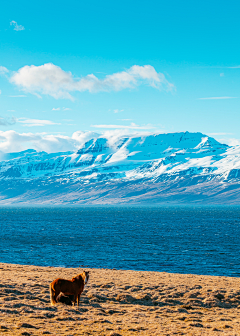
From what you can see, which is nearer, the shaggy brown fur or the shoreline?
the shoreline

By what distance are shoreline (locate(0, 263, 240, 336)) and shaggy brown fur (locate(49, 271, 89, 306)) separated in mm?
915

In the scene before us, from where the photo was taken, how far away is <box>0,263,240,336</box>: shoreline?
60.4ft

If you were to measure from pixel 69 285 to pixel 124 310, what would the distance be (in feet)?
14.9

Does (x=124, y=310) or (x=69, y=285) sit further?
(x=124, y=310)

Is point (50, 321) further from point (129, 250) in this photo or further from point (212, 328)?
point (129, 250)

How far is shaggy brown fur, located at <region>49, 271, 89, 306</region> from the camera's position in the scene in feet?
70.8

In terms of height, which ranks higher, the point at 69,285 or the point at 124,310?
the point at 69,285

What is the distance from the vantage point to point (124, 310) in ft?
77.3

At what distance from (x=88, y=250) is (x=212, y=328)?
64.2 m

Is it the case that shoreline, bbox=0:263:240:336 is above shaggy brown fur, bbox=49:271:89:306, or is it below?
below

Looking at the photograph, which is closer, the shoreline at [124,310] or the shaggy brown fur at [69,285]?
the shoreline at [124,310]

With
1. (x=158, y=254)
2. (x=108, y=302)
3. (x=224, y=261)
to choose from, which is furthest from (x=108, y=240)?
(x=108, y=302)

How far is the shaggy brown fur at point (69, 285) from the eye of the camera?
70.8 feet

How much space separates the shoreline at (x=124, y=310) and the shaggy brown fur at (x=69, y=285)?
0.92 meters
